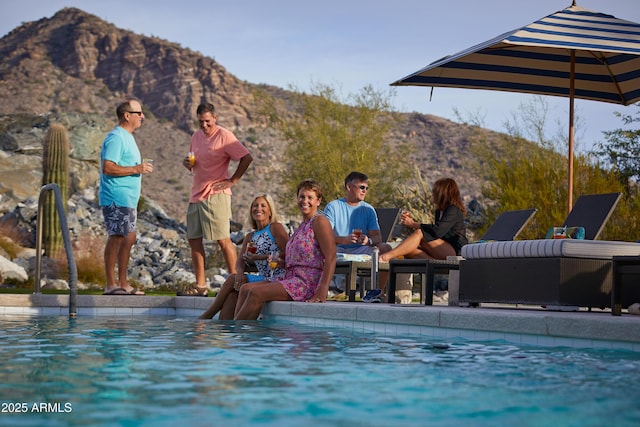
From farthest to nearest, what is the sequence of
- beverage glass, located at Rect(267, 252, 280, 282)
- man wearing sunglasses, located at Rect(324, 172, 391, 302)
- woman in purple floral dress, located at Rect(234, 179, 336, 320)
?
man wearing sunglasses, located at Rect(324, 172, 391, 302)
beverage glass, located at Rect(267, 252, 280, 282)
woman in purple floral dress, located at Rect(234, 179, 336, 320)

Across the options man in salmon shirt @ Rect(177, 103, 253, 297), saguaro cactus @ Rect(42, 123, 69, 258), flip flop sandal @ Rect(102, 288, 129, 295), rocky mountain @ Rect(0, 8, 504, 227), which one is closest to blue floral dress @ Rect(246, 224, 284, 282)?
man in salmon shirt @ Rect(177, 103, 253, 297)

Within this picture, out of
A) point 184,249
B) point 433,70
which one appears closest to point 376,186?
point 184,249

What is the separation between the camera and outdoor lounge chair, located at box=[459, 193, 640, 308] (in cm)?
536

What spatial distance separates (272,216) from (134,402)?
3757 mm

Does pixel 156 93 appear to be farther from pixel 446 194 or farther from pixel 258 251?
pixel 258 251

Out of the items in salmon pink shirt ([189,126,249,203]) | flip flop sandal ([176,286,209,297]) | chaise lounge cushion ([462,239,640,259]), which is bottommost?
flip flop sandal ([176,286,209,297])

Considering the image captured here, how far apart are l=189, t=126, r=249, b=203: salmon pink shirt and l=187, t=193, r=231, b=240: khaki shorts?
7 centimetres

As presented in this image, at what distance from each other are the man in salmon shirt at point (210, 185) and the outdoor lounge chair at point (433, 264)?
1577mm

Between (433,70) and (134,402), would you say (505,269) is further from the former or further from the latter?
(134,402)

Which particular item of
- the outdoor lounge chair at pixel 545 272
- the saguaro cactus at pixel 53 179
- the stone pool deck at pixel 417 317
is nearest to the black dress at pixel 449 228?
the outdoor lounge chair at pixel 545 272

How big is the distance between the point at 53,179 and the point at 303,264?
954 centimetres

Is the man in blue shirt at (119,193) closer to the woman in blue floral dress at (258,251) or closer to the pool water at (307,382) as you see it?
the woman in blue floral dress at (258,251)

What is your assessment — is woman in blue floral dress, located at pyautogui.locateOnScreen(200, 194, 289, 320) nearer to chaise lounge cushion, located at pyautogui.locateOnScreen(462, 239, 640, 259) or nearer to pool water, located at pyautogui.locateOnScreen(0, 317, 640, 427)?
pool water, located at pyautogui.locateOnScreen(0, 317, 640, 427)

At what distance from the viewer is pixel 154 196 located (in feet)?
122
